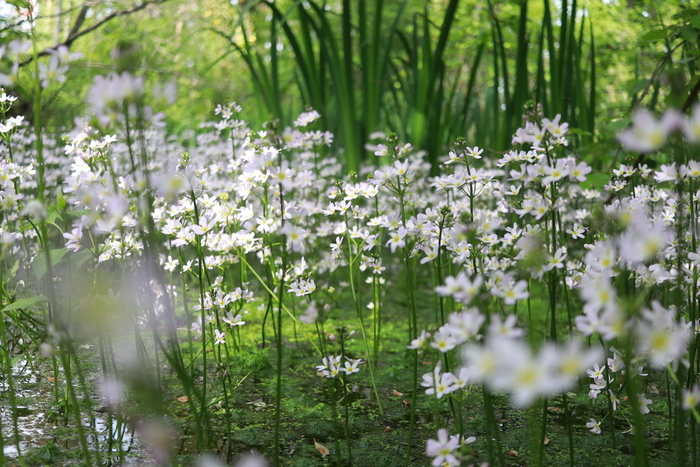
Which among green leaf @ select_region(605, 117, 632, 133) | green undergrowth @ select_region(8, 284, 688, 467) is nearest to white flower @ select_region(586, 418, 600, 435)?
green undergrowth @ select_region(8, 284, 688, 467)

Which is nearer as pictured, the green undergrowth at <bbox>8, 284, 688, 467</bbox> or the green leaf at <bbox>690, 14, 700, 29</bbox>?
the green undergrowth at <bbox>8, 284, 688, 467</bbox>

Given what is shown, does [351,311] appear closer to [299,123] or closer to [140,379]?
[299,123]

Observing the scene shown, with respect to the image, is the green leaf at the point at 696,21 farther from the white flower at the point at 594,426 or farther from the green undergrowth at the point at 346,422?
the white flower at the point at 594,426

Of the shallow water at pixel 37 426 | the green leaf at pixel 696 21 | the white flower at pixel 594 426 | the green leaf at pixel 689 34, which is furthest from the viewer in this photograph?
the green leaf at pixel 689 34

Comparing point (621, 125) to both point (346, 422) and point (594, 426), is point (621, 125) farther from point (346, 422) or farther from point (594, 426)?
point (346, 422)

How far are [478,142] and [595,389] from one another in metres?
4.24

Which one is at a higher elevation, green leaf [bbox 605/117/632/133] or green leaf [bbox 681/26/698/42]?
green leaf [bbox 681/26/698/42]

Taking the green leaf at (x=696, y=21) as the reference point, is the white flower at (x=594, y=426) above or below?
below

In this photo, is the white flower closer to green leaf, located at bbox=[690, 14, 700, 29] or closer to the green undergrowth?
the green undergrowth

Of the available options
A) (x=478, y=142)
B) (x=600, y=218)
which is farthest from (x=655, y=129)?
(x=478, y=142)

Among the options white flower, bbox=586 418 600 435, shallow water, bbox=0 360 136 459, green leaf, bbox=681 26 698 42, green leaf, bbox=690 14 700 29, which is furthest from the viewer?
green leaf, bbox=681 26 698 42

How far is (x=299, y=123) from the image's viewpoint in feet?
8.98

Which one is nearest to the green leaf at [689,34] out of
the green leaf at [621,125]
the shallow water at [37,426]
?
the green leaf at [621,125]

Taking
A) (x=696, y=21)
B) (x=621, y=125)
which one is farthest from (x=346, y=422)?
(x=696, y=21)
